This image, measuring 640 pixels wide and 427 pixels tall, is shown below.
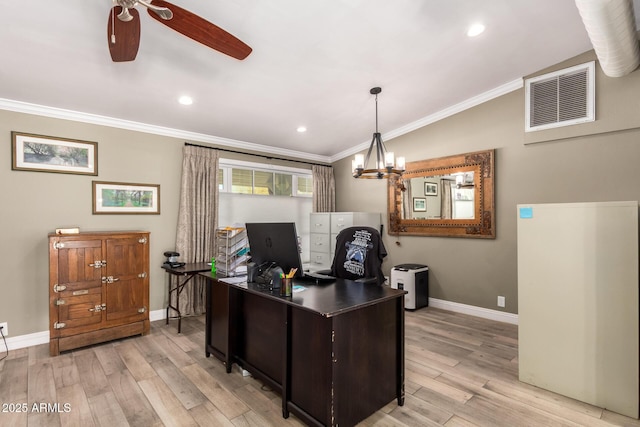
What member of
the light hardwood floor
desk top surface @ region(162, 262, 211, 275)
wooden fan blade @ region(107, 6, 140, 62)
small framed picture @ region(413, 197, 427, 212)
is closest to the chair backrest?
the light hardwood floor

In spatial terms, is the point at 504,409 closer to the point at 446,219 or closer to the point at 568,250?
the point at 568,250

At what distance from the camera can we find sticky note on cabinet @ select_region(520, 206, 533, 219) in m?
2.62

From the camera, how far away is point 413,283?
4469mm

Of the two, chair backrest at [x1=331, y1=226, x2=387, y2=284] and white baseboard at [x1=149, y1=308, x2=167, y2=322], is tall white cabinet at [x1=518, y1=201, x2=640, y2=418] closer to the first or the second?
chair backrest at [x1=331, y1=226, x2=387, y2=284]

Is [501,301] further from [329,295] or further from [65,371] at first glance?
[65,371]

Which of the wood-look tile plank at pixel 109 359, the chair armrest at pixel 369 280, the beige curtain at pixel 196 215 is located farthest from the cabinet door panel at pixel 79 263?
the chair armrest at pixel 369 280

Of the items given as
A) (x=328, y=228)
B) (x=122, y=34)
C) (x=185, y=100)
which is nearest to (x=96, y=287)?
(x=185, y=100)

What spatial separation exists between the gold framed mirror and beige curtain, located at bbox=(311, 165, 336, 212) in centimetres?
A: 130

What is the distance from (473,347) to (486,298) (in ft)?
3.60

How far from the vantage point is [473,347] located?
329 centimetres

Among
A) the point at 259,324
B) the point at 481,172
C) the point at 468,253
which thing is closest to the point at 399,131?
the point at 481,172

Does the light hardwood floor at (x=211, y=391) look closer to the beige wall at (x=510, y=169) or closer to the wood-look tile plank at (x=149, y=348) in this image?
the wood-look tile plank at (x=149, y=348)

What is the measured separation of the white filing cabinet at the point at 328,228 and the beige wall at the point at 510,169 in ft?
1.24

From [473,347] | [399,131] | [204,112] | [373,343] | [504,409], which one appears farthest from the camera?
[399,131]
